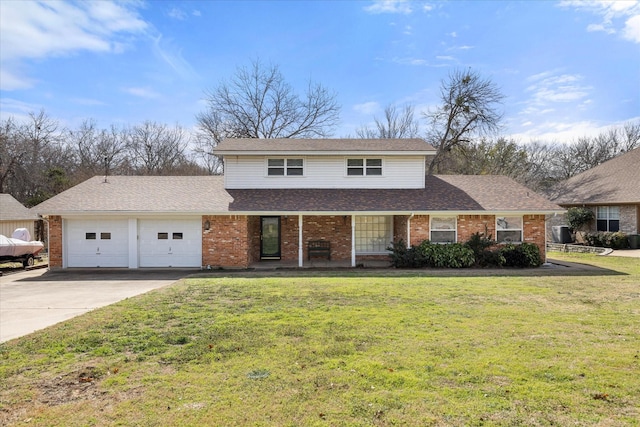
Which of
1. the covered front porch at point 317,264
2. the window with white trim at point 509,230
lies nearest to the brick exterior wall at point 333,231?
the covered front porch at point 317,264

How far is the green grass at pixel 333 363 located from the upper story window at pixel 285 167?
28.5 feet

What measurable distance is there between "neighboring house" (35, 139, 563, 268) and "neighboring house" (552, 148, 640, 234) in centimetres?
843

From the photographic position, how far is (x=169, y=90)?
77.4ft

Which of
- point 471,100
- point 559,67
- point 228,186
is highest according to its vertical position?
point 471,100

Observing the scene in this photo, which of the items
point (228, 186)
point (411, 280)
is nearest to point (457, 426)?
point (411, 280)

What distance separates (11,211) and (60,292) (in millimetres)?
15972

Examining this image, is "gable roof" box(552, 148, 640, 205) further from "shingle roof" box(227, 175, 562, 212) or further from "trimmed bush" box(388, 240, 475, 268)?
"trimmed bush" box(388, 240, 475, 268)

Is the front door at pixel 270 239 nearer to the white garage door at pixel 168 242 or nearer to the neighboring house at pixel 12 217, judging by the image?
the white garage door at pixel 168 242

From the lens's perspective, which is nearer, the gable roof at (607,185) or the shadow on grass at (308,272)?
the shadow on grass at (308,272)

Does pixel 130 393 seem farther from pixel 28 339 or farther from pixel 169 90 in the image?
pixel 169 90

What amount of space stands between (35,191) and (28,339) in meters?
31.8

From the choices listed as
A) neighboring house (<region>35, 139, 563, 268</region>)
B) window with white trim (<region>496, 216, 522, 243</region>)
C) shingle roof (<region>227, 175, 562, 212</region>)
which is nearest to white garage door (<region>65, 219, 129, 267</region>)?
neighboring house (<region>35, 139, 563, 268</region>)

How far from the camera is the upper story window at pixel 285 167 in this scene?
53.4ft

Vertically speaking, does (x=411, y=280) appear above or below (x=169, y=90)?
below
